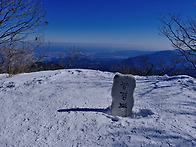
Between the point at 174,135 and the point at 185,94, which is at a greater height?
the point at 185,94

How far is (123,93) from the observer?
2.80 m

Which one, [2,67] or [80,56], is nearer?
[2,67]

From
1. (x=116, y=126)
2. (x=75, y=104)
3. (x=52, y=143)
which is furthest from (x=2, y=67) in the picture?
(x=116, y=126)

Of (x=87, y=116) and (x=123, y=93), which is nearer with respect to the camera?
(x=87, y=116)

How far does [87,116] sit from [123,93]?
3.02 ft

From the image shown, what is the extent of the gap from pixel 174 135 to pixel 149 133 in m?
0.37

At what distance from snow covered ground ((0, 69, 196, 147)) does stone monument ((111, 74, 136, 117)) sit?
8.8 inches

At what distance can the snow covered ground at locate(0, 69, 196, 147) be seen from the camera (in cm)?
190

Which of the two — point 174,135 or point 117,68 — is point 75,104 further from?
point 117,68

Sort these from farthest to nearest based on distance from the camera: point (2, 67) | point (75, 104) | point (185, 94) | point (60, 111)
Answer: point (2, 67)
point (185, 94)
point (75, 104)
point (60, 111)

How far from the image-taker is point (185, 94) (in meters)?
3.52

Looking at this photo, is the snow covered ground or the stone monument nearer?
the snow covered ground

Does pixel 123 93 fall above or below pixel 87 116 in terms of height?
above

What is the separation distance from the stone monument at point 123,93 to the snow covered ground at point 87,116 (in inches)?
8.8
